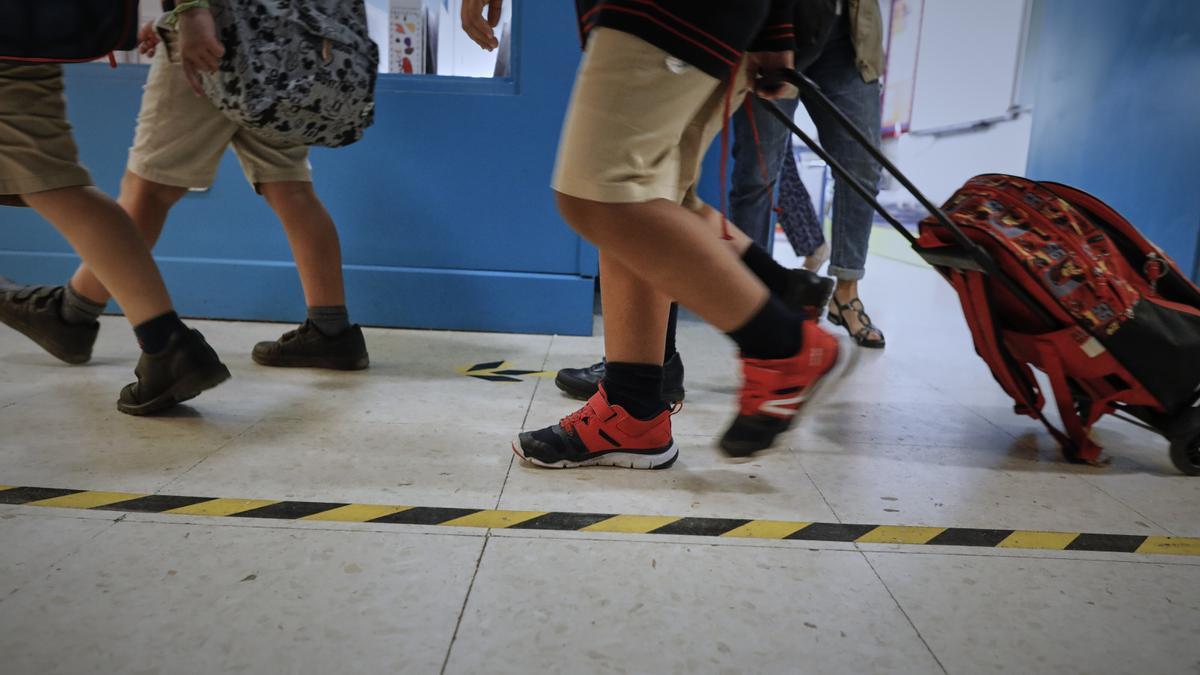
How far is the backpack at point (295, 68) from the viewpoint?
1372 mm

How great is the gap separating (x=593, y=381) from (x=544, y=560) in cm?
78

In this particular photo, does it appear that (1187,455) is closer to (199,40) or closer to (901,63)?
(199,40)

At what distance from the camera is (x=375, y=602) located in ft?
2.59

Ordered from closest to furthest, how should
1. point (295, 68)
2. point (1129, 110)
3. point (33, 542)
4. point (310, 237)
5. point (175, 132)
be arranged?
point (33, 542) < point (295, 68) < point (175, 132) < point (310, 237) < point (1129, 110)

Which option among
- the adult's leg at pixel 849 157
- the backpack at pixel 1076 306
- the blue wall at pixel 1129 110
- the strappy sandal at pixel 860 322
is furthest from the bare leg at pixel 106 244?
the blue wall at pixel 1129 110

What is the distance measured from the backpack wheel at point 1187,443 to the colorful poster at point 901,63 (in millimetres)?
5388

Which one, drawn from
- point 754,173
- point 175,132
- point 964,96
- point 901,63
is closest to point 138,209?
point 175,132

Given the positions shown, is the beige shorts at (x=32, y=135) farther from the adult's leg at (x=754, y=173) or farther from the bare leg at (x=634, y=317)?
the adult's leg at (x=754, y=173)

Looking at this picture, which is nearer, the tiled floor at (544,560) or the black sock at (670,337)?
the tiled floor at (544,560)

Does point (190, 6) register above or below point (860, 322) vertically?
above

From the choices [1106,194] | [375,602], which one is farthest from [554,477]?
[1106,194]

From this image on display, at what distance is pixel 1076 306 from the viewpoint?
1244mm

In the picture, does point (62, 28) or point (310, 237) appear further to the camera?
point (310, 237)

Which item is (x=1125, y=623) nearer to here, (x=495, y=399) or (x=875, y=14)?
(x=495, y=399)
